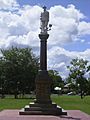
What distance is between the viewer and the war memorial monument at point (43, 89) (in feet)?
84.2

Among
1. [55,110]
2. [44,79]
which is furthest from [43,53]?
[55,110]

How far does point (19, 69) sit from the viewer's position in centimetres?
7550

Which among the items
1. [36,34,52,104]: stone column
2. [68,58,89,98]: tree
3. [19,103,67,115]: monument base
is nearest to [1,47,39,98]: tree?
[68,58,89,98]: tree

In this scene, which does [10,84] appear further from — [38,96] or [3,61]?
[38,96]

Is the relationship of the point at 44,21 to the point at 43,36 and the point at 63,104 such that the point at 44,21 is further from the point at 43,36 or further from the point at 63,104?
the point at 63,104

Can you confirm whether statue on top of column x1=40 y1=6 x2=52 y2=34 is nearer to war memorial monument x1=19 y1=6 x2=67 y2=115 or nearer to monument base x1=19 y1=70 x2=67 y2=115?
war memorial monument x1=19 y1=6 x2=67 y2=115

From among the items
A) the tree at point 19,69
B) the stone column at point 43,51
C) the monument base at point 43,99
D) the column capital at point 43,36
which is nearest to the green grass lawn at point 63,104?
the monument base at point 43,99

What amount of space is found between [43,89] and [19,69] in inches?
1916

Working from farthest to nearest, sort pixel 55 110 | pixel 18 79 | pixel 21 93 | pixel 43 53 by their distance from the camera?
pixel 21 93 < pixel 18 79 < pixel 43 53 < pixel 55 110

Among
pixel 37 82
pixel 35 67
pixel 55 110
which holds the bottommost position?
pixel 55 110

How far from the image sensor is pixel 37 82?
88.4 feet

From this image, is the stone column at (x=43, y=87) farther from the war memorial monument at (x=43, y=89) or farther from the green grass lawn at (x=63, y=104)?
the green grass lawn at (x=63, y=104)

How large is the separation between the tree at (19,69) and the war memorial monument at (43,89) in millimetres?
47144

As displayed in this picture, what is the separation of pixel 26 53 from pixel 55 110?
52.4 meters
